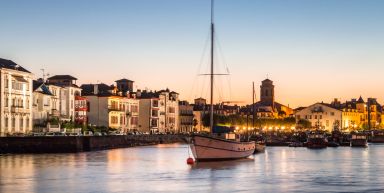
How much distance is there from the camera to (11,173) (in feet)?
198

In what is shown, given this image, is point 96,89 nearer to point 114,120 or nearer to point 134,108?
point 114,120

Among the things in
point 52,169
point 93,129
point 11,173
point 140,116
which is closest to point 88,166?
point 52,169

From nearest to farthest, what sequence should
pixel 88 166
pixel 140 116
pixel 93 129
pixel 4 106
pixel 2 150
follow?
pixel 88 166 < pixel 2 150 < pixel 4 106 < pixel 93 129 < pixel 140 116

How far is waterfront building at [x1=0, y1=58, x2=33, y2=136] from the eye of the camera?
106 meters

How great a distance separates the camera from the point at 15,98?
110062mm

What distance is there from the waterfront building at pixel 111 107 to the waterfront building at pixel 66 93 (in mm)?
15686

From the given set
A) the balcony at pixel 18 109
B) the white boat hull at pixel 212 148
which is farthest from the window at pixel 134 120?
the white boat hull at pixel 212 148

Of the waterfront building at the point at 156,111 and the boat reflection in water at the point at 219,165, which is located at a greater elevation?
the waterfront building at the point at 156,111

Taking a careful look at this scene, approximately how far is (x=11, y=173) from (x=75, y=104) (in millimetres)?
78475

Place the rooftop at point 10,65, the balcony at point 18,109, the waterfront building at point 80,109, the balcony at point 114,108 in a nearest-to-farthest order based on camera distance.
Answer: the rooftop at point 10,65 < the balcony at point 18,109 < the waterfront building at point 80,109 < the balcony at point 114,108

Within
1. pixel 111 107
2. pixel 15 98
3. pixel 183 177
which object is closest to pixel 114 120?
pixel 111 107

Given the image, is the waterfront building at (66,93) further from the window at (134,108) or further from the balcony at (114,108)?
the window at (134,108)

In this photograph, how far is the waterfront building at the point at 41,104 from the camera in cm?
12062

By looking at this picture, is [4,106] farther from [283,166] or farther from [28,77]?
[283,166]
